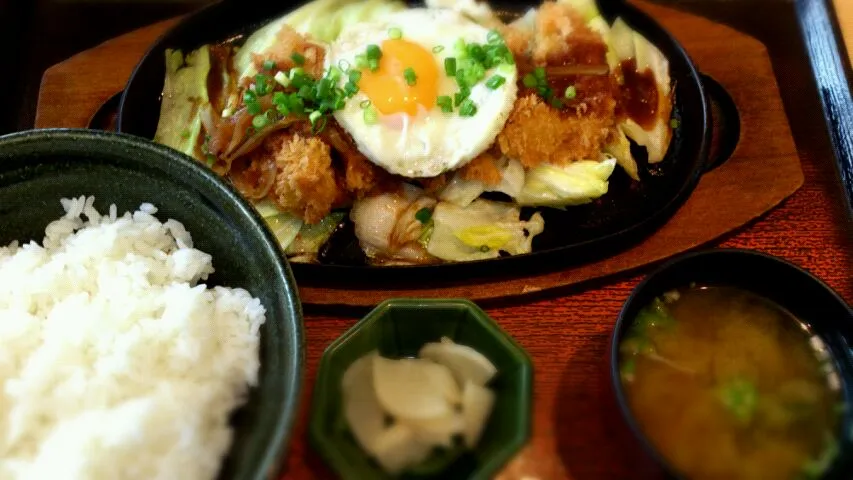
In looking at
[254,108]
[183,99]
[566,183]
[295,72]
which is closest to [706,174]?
[566,183]

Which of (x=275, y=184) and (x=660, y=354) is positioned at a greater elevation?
(x=275, y=184)

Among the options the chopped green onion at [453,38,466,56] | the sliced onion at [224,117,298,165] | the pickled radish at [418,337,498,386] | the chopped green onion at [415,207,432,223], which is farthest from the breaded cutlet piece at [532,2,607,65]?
the pickled radish at [418,337,498,386]

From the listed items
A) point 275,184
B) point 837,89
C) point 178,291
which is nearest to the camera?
point 178,291

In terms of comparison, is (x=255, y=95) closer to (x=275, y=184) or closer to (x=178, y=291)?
(x=275, y=184)

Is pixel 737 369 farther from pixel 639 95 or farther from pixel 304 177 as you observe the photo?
pixel 304 177

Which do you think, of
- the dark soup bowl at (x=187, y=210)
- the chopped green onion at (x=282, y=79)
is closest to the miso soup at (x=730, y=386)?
the dark soup bowl at (x=187, y=210)

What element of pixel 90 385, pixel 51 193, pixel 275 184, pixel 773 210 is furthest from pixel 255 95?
pixel 773 210

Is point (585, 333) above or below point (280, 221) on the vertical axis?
below
